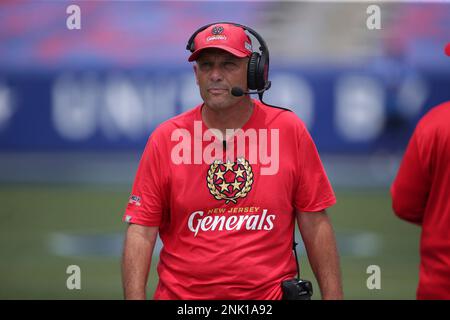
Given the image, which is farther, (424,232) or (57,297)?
(57,297)

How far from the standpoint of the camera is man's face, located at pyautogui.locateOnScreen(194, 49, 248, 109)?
277cm

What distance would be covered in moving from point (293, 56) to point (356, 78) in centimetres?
37

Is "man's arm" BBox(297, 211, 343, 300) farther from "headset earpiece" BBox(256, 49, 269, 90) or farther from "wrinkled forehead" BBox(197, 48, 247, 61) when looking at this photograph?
"wrinkled forehead" BBox(197, 48, 247, 61)

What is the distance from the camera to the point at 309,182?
2.76 m

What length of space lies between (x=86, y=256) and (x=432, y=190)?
2794 mm

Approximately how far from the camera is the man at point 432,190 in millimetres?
2807

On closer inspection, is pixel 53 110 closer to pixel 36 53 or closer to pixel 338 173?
pixel 36 53

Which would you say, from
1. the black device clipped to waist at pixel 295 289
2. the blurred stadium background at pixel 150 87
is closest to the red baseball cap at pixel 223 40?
the black device clipped to waist at pixel 295 289

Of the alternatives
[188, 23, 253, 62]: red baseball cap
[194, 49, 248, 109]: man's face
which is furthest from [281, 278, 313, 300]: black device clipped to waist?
[188, 23, 253, 62]: red baseball cap

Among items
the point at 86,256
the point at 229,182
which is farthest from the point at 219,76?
the point at 86,256

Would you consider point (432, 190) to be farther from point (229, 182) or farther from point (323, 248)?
point (229, 182)

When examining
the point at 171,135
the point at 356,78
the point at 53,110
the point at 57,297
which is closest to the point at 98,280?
the point at 57,297

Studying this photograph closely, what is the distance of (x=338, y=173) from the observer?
16.2 ft

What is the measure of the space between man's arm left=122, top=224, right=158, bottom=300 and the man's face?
451 millimetres
